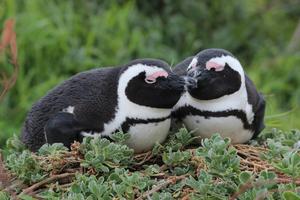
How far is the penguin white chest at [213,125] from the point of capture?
2.07 metres

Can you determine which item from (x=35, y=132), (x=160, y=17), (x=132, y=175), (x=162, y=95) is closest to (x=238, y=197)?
(x=132, y=175)

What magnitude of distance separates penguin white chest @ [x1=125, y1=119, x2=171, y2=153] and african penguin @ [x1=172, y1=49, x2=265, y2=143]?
104mm

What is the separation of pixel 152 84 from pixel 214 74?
0.18 m

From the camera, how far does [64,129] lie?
2.03 metres

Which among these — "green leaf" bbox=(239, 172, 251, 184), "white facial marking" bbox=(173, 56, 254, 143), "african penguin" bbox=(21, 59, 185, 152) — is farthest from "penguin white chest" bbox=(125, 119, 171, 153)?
"green leaf" bbox=(239, 172, 251, 184)

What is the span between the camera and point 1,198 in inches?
68.1

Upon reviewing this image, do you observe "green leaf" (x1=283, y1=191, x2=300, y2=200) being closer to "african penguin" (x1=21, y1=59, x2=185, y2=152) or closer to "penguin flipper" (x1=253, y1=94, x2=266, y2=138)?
"african penguin" (x1=21, y1=59, x2=185, y2=152)

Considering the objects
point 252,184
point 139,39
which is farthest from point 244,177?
point 139,39

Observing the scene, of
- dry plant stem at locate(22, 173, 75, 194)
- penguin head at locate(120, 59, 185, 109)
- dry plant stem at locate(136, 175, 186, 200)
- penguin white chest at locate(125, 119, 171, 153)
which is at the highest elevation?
penguin head at locate(120, 59, 185, 109)

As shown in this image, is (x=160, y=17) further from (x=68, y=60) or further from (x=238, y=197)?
(x=238, y=197)

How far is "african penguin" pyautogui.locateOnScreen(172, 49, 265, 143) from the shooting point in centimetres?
Answer: 205

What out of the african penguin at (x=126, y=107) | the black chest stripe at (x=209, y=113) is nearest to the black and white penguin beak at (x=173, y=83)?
the african penguin at (x=126, y=107)

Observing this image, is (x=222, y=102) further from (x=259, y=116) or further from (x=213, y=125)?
(x=259, y=116)

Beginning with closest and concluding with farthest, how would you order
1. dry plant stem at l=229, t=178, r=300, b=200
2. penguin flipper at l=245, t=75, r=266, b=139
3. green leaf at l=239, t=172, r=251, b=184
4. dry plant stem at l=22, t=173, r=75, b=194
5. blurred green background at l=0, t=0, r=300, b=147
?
dry plant stem at l=229, t=178, r=300, b=200 < green leaf at l=239, t=172, r=251, b=184 < dry plant stem at l=22, t=173, r=75, b=194 < penguin flipper at l=245, t=75, r=266, b=139 < blurred green background at l=0, t=0, r=300, b=147
